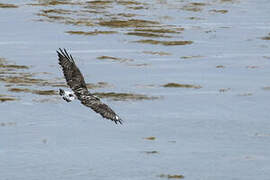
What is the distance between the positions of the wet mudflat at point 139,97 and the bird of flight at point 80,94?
15.5 meters

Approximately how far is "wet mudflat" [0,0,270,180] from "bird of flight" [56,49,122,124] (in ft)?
50.9

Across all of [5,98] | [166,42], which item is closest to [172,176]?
[5,98]

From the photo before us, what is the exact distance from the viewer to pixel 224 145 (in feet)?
148

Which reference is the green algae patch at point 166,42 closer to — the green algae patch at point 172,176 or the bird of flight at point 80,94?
the green algae patch at point 172,176

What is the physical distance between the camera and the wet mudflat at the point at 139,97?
41219 millimetres

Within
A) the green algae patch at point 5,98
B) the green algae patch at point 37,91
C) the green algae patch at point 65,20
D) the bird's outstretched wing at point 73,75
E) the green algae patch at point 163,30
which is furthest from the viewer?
the green algae patch at point 65,20

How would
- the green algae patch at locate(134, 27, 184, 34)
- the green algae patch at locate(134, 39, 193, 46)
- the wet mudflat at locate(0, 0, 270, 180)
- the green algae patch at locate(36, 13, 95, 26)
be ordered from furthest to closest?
the green algae patch at locate(36, 13, 95, 26), the green algae patch at locate(134, 27, 184, 34), the green algae patch at locate(134, 39, 193, 46), the wet mudflat at locate(0, 0, 270, 180)

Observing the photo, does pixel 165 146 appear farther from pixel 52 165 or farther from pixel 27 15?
pixel 27 15

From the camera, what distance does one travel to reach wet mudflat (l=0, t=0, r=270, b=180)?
1623 inches

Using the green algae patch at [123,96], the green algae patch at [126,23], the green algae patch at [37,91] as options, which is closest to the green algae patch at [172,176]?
the green algae patch at [123,96]

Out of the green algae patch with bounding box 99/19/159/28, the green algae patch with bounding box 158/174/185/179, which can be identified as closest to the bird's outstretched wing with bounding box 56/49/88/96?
the green algae patch with bounding box 158/174/185/179

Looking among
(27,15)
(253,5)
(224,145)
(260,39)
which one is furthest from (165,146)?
(253,5)

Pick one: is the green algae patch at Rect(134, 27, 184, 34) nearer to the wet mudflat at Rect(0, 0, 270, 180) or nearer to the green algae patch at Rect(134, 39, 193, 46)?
the wet mudflat at Rect(0, 0, 270, 180)

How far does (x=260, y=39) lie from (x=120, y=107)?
2904 cm
